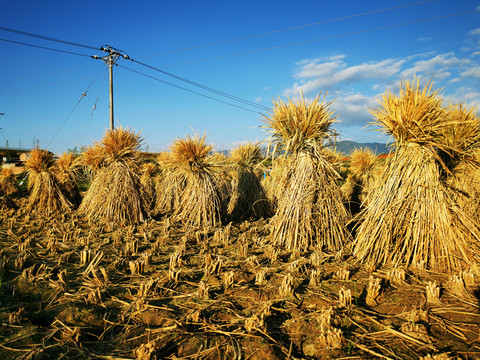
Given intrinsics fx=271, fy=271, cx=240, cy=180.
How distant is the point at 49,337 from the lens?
2.59m

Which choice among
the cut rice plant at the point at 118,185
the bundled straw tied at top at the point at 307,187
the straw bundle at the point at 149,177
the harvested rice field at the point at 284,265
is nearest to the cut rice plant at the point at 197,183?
the harvested rice field at the point at 284,265

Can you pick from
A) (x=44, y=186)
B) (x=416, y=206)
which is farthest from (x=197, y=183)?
(x=44, y=186)

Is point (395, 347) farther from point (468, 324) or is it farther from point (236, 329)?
point (236, 329)

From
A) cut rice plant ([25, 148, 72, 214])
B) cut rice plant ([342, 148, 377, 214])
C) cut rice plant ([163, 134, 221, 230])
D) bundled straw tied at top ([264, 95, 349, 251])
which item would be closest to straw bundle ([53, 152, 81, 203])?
cut rice plant ([25, 148, 72, 214])

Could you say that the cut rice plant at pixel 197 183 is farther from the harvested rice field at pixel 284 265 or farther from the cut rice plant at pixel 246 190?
the cut rice plant at pixel 246 190

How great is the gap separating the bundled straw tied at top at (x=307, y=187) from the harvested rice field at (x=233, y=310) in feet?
2.09

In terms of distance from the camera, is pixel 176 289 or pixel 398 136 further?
pixel 398 136

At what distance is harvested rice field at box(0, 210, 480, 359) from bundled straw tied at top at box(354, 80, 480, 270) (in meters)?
0.38

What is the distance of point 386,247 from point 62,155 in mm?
12022

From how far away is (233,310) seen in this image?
3.15 m

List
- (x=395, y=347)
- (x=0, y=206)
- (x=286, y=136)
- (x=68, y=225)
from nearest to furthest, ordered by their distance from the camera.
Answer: (x=395, y=347) → (x=286, y=136) → (x=68, y=225) → (x=0, y=206)

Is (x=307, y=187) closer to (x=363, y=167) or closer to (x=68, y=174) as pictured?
(x=363, y=167)

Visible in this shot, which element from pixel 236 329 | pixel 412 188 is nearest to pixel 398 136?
pixel 412 188

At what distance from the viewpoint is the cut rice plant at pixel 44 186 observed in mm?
9336
